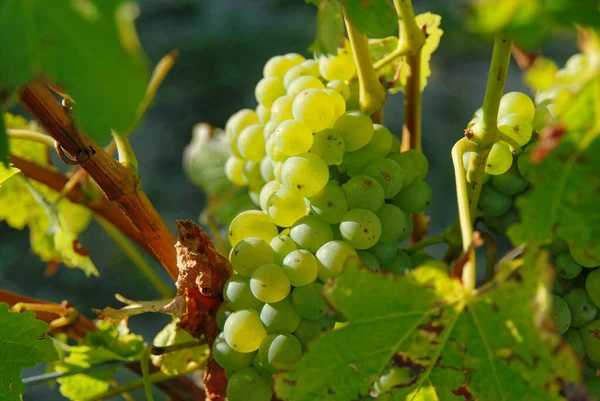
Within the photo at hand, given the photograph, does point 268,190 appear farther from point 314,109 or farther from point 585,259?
point 585,259

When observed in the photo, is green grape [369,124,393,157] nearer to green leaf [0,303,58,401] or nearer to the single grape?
the single grape

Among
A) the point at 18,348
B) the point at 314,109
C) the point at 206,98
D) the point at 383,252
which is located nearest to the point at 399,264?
the point at 383,252

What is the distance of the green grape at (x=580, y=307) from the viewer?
0.41 meters

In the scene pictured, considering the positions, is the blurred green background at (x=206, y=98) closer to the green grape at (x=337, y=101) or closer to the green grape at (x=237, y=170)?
the green grape at (x=237, y=170)

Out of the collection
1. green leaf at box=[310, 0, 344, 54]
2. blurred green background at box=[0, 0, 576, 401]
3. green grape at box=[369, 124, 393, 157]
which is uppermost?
green leaf at box=[310, 0, 344, 54]

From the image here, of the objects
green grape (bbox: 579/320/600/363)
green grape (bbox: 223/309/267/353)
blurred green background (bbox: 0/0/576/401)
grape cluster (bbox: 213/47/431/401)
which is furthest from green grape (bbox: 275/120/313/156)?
blurred green background (bbox: 0/0/576/401)

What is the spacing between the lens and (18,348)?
0.42 meters

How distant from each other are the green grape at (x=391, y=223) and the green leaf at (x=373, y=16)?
0.12 m

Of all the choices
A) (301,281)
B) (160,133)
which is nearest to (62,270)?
(160,133)

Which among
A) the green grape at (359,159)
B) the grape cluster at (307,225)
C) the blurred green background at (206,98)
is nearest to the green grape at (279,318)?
the grape cluster at (307,225)

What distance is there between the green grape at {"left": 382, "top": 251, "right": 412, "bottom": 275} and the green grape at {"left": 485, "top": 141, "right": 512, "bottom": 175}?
0.27ft

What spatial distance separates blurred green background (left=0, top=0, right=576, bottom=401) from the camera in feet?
4.67

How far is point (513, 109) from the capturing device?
435 mm

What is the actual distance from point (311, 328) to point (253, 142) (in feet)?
0.50
